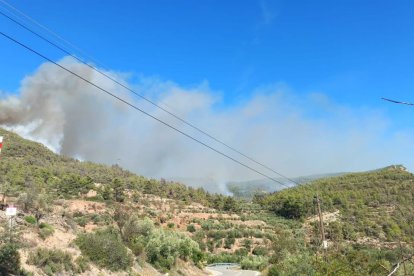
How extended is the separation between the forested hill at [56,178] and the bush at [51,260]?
85.2 feet

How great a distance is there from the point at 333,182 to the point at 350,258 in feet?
400

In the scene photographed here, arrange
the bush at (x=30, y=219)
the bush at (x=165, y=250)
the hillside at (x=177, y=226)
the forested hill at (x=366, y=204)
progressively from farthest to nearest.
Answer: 1. the forested hill at (x=366, y=204)
2. the bush at (x=165, y=250)
3. the bush at (x=30, y=219)
4. the hillside at (x=177, y=226)

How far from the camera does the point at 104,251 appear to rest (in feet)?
98.1

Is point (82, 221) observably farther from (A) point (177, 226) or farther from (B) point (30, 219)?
(A) point (177, 226)

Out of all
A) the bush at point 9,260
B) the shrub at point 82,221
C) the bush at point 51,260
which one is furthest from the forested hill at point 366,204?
the bush at point 9,260

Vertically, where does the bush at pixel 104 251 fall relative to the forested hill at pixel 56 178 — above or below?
below

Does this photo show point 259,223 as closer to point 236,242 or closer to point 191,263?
point 236,242

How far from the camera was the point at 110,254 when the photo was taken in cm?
3022

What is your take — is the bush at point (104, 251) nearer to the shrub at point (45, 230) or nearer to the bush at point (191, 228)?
the shrub at point (45, 230)

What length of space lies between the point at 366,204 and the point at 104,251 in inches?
3619

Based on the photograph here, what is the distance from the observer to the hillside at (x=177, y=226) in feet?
85.6

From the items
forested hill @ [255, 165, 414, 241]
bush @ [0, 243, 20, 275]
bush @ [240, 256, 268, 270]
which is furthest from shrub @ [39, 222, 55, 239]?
forested hill @ [255, 165, 414, 241]

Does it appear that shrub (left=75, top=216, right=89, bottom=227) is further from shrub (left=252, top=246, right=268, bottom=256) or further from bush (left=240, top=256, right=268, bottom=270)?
shrub (left=252, top=246, right=268, bottom=256)

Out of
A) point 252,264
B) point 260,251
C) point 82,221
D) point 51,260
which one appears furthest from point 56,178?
point 51,260
